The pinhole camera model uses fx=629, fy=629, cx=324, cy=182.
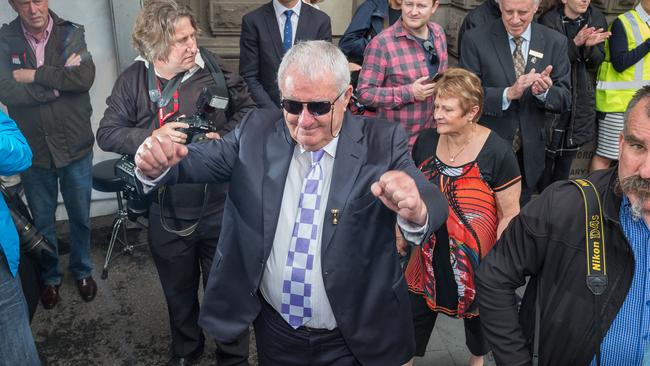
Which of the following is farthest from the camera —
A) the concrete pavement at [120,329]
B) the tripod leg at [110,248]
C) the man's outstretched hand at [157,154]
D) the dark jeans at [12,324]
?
the tripod leg at [110,248]

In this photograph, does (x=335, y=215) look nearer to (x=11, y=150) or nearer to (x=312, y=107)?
(x=312, y=107)

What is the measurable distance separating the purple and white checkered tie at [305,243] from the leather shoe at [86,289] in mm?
2549

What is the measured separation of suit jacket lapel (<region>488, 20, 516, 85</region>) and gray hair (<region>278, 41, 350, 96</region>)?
7.77 ft

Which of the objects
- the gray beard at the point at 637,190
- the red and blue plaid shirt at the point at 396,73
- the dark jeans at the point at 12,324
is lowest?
the dark jeans at the point at 12,324

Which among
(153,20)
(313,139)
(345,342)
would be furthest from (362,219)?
(153,20)

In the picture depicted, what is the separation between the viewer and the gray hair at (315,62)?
92.5 inches

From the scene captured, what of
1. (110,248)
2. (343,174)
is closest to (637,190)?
(343,174)

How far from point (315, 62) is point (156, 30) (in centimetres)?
138

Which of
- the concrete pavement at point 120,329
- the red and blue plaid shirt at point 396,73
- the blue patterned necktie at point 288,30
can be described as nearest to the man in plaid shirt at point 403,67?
the red and blue plaid shirt at point 396,73

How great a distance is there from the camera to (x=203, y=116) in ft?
10.9

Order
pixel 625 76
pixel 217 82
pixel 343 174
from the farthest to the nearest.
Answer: pixel 625 76 < pixel 217 82 < pixel 343 174

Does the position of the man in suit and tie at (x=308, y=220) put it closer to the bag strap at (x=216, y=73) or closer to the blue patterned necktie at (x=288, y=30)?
the bag strap at (x=216, y=73)

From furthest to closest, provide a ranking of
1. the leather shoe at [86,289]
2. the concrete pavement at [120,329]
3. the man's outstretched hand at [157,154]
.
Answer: the leather shoe at [86,289]
the concrete pavement at [120,329]
the man's outstretched hand at [157,154]

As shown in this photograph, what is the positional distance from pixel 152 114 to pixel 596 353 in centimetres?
243
